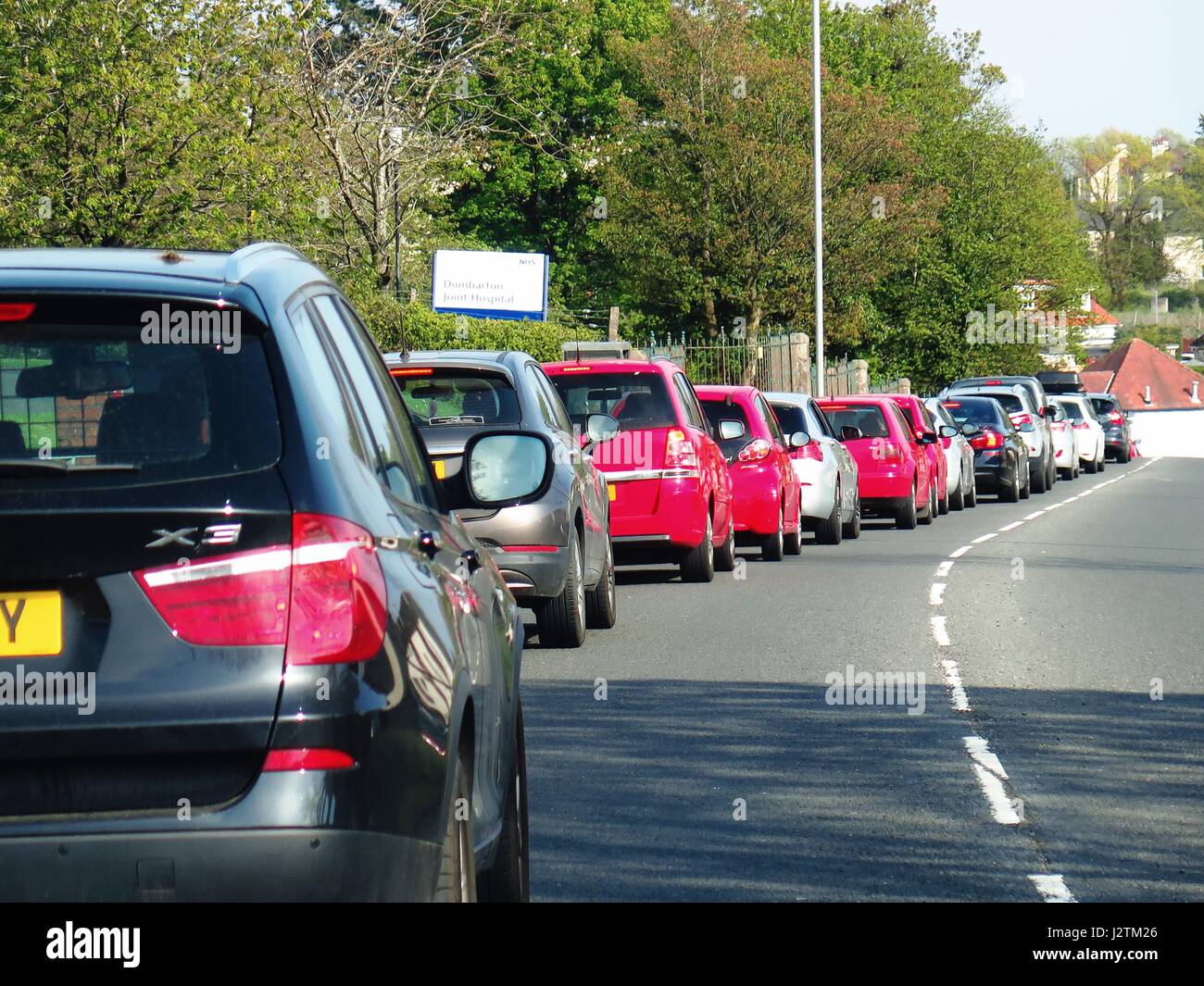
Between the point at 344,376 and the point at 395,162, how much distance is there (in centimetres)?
3703

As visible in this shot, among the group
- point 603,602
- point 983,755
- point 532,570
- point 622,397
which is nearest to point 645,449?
point 622,397

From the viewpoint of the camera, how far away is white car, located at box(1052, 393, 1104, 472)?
47.7 metres

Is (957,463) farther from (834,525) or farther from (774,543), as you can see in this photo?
(774,543)

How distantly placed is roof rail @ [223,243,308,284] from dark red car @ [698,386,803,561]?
548 inches

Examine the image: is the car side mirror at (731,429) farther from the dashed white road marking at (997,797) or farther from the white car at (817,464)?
the dashed white road marking at (997,797)

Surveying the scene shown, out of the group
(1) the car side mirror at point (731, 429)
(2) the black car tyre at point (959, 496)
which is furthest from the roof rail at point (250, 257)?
(2) the black car tyre at point (959, 496)

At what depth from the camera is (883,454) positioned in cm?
2466

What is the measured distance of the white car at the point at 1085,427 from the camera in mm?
47731

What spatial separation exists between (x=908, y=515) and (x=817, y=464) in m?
4.28

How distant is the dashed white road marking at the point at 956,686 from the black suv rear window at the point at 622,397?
176 inches

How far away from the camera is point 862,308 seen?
6431 centimetres

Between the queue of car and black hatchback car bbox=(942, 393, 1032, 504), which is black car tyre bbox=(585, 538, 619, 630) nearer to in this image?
the queue of car

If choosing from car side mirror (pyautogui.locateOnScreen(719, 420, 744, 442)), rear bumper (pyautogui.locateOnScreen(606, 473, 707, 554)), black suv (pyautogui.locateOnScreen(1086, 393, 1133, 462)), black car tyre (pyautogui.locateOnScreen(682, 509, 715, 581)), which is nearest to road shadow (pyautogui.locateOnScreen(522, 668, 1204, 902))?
rear bumper (pyautogui.locateOnScreen(606, 473, 707, 554))
